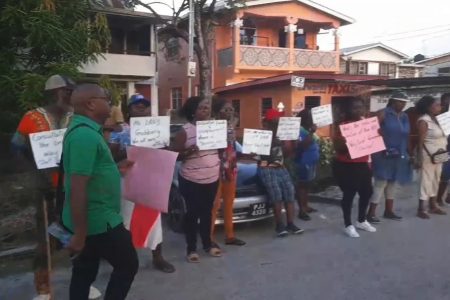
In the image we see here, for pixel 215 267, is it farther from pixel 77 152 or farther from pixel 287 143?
pixel 77 152

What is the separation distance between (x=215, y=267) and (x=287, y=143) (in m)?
2.07

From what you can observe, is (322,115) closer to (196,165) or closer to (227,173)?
(227,173)

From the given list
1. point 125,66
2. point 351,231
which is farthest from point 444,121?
point 125,66

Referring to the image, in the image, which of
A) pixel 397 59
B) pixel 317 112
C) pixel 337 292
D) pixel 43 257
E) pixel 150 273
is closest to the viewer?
pixel 43 257

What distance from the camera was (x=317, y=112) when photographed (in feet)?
20.8

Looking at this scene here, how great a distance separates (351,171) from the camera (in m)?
5.68

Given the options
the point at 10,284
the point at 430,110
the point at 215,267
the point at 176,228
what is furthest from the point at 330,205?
the point at 10,284

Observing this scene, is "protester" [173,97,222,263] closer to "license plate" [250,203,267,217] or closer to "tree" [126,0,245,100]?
"license plate" [250,203,267,217]

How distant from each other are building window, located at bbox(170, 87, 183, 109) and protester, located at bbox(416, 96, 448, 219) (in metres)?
21.5

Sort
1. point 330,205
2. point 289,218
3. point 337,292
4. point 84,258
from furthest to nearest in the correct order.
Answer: point 330,205, point 289,218, point 337,292, point 84,258

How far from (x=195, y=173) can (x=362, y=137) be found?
2.14m

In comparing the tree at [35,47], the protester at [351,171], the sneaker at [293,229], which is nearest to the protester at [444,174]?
the protester at [351,171]

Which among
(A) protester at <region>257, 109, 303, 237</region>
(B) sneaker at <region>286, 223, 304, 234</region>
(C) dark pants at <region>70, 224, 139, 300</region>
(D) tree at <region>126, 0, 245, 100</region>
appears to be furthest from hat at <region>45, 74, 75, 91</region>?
(D) tree at <region>126, 0, 245, 100</region>

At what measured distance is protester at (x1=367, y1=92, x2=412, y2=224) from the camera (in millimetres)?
6336
